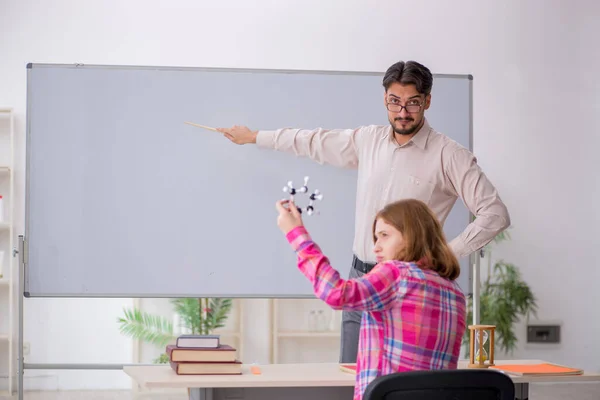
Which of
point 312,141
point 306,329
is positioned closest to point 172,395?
point 306,329

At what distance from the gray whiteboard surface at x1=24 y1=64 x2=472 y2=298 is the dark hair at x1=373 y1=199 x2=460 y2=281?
75.3 inches

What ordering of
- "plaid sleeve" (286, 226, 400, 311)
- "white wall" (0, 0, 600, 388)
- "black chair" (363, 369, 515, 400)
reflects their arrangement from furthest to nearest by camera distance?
"white wall" (0, 0, 600, 388)
"plaid sleeve" (286, 226, 400, 311)
"black chair" (363, 369, 515, 400)

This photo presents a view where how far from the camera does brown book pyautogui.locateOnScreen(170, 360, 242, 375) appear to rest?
7.53 feet

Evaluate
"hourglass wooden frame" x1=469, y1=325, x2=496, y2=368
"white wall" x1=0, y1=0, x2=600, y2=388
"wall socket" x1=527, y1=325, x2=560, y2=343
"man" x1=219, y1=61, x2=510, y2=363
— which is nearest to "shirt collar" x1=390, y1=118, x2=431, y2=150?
"man" x1=219, y1=61, x2=510, y2=363

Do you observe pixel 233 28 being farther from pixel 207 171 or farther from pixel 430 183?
pixel 430 183

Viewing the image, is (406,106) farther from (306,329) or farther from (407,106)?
(306,329)

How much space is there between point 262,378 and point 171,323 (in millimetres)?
3052

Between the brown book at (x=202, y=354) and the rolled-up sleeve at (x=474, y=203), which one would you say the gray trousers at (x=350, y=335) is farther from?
the brown book at (x=202, y=354)

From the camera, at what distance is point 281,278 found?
374cm

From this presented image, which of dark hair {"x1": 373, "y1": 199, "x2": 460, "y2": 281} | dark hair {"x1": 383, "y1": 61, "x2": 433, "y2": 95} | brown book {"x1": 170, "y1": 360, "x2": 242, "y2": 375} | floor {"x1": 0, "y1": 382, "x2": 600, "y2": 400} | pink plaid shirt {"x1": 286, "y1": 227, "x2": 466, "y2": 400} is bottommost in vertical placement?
floor {"x1": 0, "y1": 382, "x2": 600, "y2": 400}

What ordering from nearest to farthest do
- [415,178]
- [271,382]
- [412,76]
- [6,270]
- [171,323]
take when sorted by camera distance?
[271,382] → [412,76] → [415,178] → [6,270] → [171,323]

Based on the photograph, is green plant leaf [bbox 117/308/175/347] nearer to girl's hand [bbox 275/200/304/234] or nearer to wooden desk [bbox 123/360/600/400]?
wooden desk [bbox 123/360/600/400]

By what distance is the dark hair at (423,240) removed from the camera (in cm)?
179

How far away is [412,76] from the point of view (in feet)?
9.59
